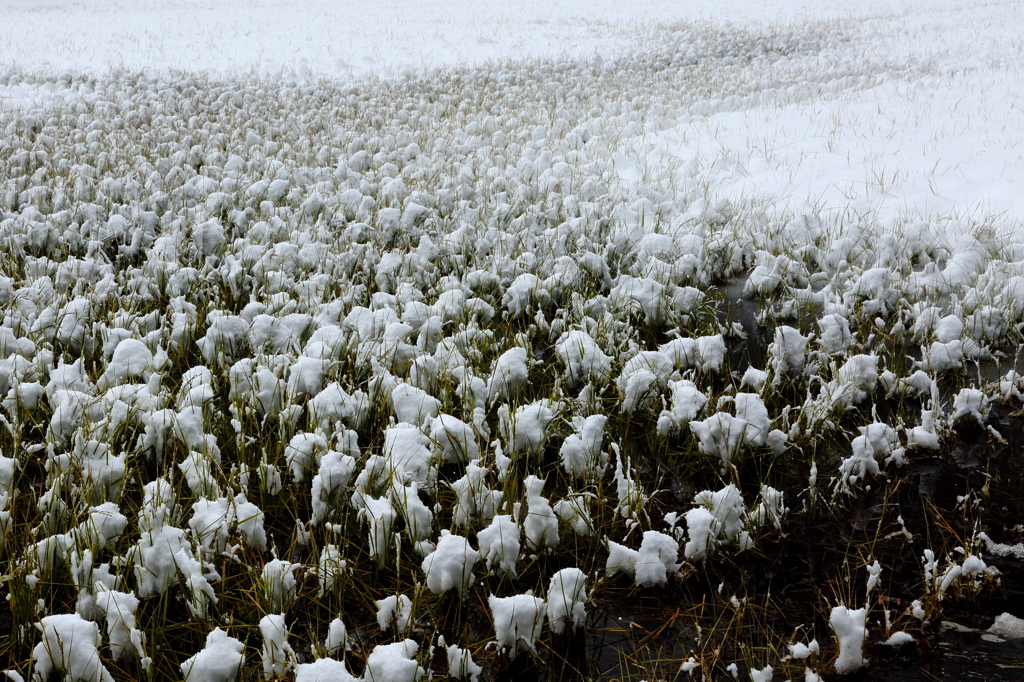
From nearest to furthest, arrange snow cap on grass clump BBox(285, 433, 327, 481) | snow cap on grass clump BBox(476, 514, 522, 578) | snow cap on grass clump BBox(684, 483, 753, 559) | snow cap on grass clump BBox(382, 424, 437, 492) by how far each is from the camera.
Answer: snow cap on grass clump BBox(476, 514, 522, 578), snow cap on grass clump BBox(684, 483, 753, 559), snow cap on grass clump BBox(382, 424, 437, 492), snow cap on grass clump BBox(285, 433, 327, 481)

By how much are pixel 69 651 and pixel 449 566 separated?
3.45 feet

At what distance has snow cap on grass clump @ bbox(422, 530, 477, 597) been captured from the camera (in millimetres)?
2250

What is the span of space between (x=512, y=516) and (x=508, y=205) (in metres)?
4.10

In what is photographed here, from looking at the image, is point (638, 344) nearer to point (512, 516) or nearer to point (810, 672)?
point (512, 516)

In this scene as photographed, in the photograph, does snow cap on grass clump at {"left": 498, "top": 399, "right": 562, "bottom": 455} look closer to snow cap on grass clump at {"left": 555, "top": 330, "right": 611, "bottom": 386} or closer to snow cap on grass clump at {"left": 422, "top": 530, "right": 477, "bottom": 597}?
snow cap on grass clump at {"left": 555, "top": 330, "right": 611, "bottom": 386}

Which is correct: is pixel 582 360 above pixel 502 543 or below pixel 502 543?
above

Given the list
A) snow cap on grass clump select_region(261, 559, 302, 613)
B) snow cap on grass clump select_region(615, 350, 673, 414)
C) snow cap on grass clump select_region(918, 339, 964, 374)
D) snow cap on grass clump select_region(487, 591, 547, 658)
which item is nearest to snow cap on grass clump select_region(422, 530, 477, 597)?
snow cap on grass clump select_region(487, 591, 547, 658)

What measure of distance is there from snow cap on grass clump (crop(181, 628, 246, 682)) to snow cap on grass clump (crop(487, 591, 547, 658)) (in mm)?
713

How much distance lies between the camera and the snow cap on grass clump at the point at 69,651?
1.93m

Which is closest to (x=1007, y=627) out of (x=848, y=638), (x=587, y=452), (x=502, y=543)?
(x=848, y=638)

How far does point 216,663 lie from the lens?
1934mm

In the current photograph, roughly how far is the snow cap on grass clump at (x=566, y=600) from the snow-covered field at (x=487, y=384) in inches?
0.5

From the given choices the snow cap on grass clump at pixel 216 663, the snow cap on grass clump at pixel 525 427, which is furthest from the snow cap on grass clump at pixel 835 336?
the snow cap on grass clump at pixel 216 663

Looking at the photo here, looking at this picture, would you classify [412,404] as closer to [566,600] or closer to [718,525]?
[566,600]
